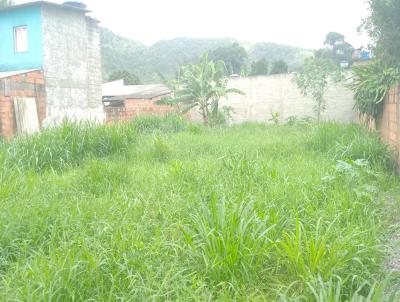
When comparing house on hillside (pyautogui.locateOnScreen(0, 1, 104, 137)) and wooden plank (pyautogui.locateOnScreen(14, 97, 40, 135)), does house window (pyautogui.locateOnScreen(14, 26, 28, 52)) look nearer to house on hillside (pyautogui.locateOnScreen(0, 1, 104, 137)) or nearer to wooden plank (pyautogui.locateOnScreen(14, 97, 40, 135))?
house on hillside (pyautogui.locateOnScreen(0, 1, 104, 137))

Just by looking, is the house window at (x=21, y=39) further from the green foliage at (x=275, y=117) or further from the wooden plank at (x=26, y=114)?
the green foliage at (x=275, y=117)

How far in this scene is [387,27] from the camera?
7176 millimetres

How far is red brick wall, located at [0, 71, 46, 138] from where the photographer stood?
10.7 m

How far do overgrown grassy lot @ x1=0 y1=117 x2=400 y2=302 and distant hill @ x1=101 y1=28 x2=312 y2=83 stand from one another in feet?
90.8

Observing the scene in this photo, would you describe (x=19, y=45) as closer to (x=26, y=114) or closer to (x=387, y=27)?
(x=26, y=114)

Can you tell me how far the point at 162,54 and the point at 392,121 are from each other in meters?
39.9

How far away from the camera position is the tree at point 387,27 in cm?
697

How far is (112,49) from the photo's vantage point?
38312 millimetres

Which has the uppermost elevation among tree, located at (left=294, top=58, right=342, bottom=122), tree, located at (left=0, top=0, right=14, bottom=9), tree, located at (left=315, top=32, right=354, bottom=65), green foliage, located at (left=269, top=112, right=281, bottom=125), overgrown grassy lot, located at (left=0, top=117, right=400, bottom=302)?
tree, located at (left=0, top=0, right=14, bottom=9)

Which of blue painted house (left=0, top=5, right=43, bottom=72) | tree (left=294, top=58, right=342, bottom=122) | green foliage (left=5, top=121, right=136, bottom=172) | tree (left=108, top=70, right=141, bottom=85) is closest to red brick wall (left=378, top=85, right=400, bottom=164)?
green foliage (left=5, top=121, right=136, bottom=172)

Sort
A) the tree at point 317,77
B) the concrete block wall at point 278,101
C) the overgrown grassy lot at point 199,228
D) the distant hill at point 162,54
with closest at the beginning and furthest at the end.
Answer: the overgrown grassy lot at point 199,228 → the tree at point 317,77 → the concrete block wall at point 278,101 → the distant hill at point 162,54

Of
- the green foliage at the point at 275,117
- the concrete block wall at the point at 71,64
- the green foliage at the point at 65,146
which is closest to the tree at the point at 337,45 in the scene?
the green foliage at the point at 275,117

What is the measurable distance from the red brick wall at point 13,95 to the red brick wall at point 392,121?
8836 millimetres

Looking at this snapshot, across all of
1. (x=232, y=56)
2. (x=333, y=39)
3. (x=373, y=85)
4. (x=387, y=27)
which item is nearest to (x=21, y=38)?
(x=387, y=27)
